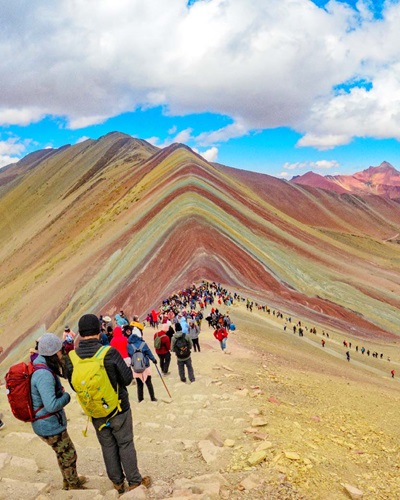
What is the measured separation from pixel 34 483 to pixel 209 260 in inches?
1380

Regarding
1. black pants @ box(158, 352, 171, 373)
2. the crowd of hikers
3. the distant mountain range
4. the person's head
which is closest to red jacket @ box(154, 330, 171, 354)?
black pants @ box(158, 352, 171, 373)

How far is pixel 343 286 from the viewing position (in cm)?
5766

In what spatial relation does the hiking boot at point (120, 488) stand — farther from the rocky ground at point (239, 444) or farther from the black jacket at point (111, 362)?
the black jacket at point (111, 362)

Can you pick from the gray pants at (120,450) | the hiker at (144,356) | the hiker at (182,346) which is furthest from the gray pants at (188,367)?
the gray pants at (120,450)

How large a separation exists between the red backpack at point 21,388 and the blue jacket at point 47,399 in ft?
0.17

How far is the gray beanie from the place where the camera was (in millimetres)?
5875

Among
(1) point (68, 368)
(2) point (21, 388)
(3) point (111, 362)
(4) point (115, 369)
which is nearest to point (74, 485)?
(2) point (21, 388)

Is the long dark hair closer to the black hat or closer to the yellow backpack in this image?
the yellow backpack

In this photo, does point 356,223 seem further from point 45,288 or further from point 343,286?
point 45,288

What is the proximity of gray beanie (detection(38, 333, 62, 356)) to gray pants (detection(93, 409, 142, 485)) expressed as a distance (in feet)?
4.03

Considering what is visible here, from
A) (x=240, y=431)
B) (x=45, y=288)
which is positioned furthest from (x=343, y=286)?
(x=240, y=431)

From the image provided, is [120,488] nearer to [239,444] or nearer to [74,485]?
[74,485]

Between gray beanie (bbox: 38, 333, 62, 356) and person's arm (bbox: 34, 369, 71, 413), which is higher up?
gray beanie (bbox: 38, 333, 62, 356)

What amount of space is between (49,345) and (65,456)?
1.73 meters
